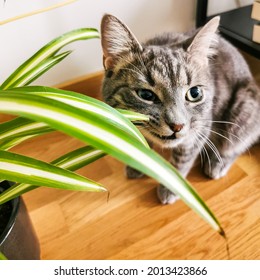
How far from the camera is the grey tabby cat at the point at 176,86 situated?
0.73 m

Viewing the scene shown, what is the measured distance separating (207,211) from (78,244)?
2.21 ft

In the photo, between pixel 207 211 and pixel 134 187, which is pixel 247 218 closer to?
pixel 134 187

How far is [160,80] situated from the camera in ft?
→ 2.39

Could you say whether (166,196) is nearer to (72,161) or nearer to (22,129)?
(72,161)

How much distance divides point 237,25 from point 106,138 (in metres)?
1.12

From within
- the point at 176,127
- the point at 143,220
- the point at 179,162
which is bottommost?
the point at 143,220

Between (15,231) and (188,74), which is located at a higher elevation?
(188,74)

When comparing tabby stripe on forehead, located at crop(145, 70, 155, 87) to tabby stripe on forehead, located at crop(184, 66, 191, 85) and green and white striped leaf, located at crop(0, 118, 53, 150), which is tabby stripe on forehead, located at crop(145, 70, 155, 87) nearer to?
tabby stripe on forehead, located at crop(184, 66, 191, 85)

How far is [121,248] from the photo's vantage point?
917 millimetres

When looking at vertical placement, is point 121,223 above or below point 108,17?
below

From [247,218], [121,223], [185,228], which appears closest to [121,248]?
[121,223]

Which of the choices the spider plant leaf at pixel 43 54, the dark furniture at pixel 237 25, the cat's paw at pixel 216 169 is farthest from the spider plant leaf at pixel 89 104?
the dark furniture at pixel 237 25

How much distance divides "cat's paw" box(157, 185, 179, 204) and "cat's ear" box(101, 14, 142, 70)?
448 mm

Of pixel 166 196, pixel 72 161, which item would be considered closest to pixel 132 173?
pixel 166 196
